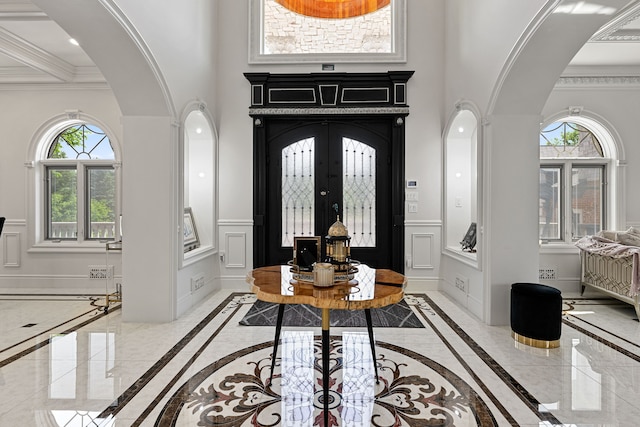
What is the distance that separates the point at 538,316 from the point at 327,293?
93.0 inches

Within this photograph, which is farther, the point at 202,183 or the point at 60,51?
the point at 202,183

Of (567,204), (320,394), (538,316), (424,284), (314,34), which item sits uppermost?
(314,34)

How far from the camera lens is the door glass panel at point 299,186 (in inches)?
216

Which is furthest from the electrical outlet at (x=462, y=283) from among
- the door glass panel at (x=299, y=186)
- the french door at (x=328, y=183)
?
the door glass panel at (x=299, y=186)

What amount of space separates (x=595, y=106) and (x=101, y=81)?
779 cm

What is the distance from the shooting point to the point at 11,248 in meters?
5.41

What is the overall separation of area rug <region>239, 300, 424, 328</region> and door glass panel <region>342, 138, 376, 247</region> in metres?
1.42

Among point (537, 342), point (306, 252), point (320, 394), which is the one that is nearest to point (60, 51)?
point (306, 252)

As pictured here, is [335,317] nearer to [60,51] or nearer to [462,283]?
[462,283]

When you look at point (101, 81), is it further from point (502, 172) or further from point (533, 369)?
point (533, 369)

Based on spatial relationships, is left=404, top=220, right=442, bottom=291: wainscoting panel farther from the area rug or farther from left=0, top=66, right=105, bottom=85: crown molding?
left=0, top=66, right=105, bottom=85: crown molding

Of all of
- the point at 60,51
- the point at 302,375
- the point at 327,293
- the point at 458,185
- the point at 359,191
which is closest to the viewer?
the point at 327,293

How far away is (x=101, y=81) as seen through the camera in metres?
5.38

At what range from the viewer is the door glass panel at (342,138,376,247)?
5.47 meters
